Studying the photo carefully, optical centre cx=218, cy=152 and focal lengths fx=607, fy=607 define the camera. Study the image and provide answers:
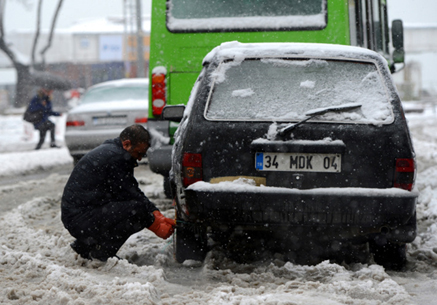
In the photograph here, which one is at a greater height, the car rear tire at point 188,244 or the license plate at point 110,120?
the license plate at point 110,120

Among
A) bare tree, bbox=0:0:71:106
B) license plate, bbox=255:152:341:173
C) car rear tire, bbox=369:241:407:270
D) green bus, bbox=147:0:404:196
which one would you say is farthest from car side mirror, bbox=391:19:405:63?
bare tree, bbox=0:0:71:106

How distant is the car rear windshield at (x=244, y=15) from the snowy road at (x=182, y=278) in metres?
2.82

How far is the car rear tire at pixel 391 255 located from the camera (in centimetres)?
443

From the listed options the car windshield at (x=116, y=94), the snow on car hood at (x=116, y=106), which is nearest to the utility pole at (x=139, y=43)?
the car windshield at (x=116, y=94)

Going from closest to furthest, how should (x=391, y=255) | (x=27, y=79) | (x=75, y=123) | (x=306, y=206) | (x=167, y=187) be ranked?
(x=306, y=206) < (x=391, y=255) < (x=167, y=187) < (x=75, y=123) < (x=27, y=79)

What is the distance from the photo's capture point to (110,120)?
1051 cm

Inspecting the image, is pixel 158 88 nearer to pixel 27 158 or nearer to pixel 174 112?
pixel 174 112

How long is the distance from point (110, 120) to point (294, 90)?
6.77 m

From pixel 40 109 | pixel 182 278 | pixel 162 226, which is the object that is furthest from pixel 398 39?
pixel 40 109

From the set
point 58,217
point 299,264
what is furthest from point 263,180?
point 58,217

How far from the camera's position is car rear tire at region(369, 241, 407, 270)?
14.5ft

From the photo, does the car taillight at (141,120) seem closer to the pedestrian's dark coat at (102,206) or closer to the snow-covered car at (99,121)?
the snow-covered car at (99,121)

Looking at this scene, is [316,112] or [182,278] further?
[182,278]

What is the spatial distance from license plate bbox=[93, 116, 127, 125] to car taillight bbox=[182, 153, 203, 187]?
6561 mm
